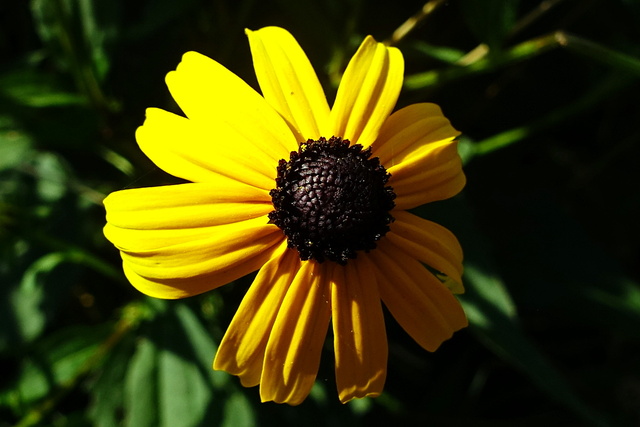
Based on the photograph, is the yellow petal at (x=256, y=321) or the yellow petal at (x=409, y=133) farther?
the yellow petal at (x=409, y=133)

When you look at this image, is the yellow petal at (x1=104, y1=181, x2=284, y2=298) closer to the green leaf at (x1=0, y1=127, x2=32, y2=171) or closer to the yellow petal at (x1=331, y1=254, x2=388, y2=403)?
the yellow petal at (x1=331, y1=254, x2=388, y2=403)

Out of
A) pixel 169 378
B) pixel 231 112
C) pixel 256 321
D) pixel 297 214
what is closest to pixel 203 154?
pixel 231 112

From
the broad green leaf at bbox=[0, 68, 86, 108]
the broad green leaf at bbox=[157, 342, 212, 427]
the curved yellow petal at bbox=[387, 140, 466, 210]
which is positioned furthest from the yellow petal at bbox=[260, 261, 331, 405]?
the broad green leaf at bbox=[0, 68, 86, 108]

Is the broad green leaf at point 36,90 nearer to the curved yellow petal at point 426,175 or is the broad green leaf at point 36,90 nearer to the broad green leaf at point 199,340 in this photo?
the broad green leaf at point 199,340

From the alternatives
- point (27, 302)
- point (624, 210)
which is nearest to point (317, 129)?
point (27, 302)

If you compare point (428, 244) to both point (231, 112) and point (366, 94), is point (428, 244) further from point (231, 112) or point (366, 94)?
point (231, 112)

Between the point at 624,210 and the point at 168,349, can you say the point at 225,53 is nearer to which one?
the point at 168,349

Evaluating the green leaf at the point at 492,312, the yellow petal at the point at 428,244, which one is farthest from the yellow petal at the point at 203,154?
the green leaf at the point at 492,312
